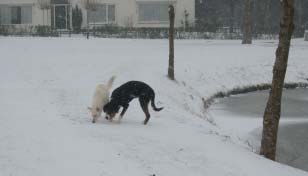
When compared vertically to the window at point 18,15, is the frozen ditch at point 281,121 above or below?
below

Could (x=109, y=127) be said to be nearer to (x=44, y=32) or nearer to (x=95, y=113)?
(x=95, y=113)

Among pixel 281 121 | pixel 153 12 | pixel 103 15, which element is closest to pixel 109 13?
pixel 103 15

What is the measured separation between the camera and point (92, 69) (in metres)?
24.2

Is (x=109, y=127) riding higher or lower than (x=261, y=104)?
higher

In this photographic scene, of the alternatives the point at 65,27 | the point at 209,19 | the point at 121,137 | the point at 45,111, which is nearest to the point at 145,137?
the point at 121,137

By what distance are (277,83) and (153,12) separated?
4473 centimetres

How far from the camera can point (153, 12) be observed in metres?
57.5

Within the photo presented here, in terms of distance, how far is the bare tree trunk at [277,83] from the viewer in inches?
512

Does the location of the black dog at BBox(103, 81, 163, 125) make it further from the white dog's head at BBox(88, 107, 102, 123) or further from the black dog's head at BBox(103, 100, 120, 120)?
the white dog's head at BBox(88, 107, 102, 123)

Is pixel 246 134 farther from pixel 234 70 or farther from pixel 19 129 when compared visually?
pixel 234 70

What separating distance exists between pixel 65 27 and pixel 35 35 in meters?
9.17

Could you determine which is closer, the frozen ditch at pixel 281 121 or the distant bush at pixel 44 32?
the frozen ditch at pixel 281 121

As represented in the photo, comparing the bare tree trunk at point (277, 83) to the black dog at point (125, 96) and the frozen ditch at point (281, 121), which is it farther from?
the black dog at point (125, 96)

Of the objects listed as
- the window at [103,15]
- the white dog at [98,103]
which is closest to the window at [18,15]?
the window at [103,15]
